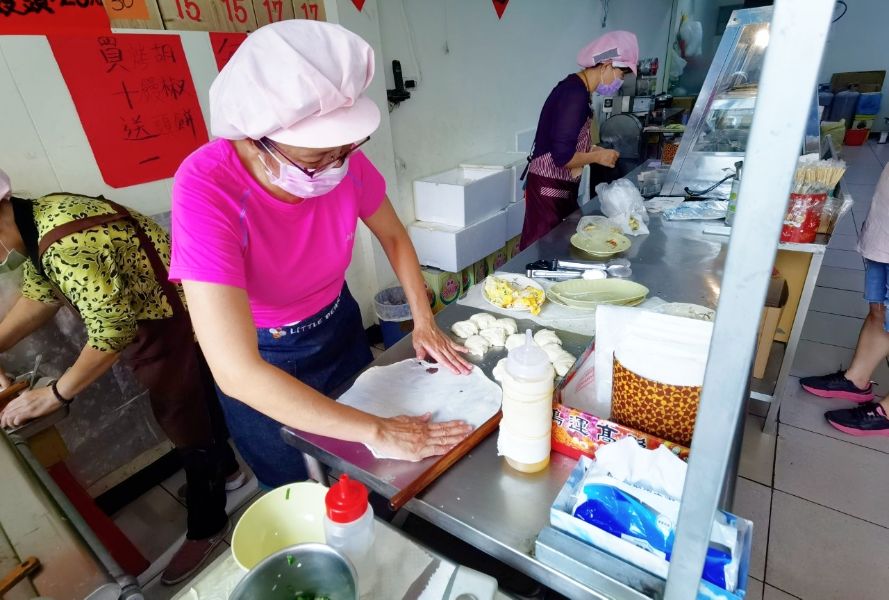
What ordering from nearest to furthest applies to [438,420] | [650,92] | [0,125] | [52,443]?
[438,420]
[52,443]
[0,125]
[650,92]

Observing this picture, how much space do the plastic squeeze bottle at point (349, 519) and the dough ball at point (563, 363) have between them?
0.63 metres

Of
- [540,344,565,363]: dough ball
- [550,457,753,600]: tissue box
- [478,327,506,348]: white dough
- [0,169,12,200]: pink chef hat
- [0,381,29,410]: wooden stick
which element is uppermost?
[0,169,12,200]: pink chef hat

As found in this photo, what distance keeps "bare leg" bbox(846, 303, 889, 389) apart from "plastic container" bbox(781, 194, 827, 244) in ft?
2.44

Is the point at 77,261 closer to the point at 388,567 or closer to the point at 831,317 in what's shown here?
the point at 388,567

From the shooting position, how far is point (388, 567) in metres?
0.82

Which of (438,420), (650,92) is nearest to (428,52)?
(438,420)

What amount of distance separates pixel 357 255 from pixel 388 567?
8.69 ft

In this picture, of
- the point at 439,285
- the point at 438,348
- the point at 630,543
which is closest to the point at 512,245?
the point at 439,285

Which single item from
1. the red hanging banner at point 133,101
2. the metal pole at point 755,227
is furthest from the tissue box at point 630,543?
the red hanging banner at point 133,101

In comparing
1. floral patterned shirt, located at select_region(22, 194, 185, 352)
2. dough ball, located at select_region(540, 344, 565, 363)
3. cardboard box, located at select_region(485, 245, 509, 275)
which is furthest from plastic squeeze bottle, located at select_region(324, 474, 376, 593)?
cardboard box, located at select_region(485, 245, 509, 275)

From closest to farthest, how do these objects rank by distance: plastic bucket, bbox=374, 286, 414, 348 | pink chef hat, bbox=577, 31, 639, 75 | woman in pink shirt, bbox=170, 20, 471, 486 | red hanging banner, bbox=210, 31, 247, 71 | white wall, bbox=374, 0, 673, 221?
woman in pink shirt, bbox=170, 20, 471, 486 → red hanging banner, bbox=210, 31, 247, 71 → pink chef hat, bbox=577, 31, 639, 75 → plastic bucket, bbox=374, 286, 414, 348 → white wall, bbox=374, 0, 673, 221

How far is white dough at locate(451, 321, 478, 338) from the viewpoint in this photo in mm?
1424

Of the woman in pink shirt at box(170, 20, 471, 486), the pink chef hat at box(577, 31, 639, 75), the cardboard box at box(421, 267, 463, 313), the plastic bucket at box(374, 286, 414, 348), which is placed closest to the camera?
the woman in pink shirt at box(170, 20, 471, 486)

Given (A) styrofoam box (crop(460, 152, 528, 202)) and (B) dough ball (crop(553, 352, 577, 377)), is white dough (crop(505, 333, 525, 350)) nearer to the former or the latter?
(B) dough ball (crop(553, 352, 577, 377))
